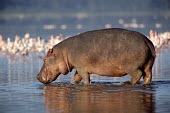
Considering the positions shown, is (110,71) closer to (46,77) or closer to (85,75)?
(85,75)

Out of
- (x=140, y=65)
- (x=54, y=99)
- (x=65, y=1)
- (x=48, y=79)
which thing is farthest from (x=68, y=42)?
(x=65, y=1)

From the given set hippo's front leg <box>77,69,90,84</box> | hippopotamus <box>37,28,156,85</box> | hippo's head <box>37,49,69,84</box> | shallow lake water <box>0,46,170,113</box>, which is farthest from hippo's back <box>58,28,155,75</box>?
shallow lake water <box>0,46,170,113</box>

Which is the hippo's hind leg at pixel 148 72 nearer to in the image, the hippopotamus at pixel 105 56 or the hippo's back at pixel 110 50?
the hippopotamus at pixel 105 56

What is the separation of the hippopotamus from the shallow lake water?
1.04 ft

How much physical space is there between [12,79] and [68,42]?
2.05 metres

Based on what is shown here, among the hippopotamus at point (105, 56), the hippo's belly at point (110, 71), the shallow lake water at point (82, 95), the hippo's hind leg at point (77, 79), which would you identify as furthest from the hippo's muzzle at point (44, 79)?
the hippo's belly at point (110, 71)

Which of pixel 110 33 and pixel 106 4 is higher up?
pixel 106 4

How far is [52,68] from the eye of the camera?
18203 millimetres

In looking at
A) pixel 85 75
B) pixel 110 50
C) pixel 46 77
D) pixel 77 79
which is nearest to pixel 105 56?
pixel 110 50

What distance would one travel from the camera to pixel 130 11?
391 feet

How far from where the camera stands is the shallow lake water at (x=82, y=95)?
44.0ft

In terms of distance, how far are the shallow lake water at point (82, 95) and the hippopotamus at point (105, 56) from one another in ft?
1.04

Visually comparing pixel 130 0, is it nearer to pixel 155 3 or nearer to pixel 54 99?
pixel 155 3

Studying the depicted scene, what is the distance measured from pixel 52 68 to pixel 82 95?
3.07 metres
